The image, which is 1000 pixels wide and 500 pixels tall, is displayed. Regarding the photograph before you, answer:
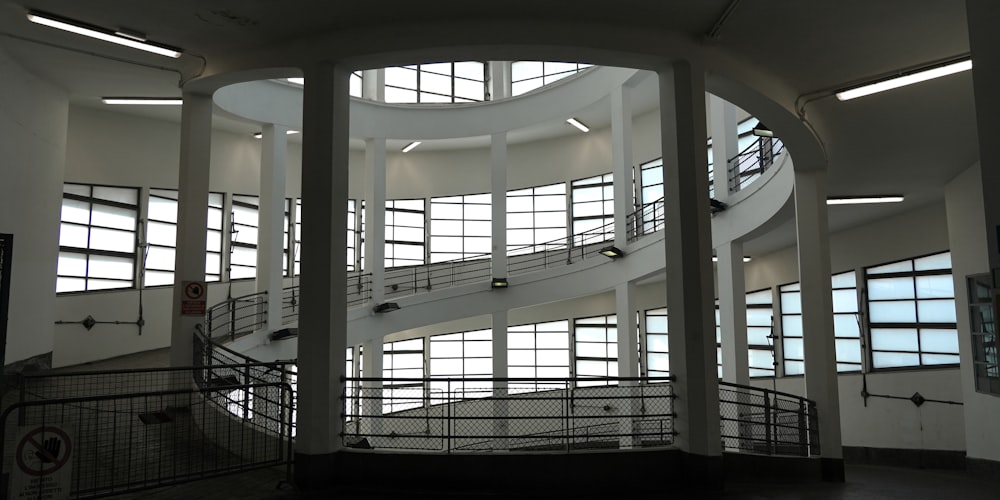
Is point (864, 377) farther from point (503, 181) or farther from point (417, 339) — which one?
point (417, 339)

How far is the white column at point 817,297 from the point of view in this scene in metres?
10.2

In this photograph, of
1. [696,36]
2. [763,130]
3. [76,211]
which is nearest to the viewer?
[696,36]

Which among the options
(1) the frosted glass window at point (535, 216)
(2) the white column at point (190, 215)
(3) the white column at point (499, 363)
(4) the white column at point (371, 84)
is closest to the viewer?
(2) the white column at point (190, 215)

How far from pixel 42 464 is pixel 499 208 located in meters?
11.7

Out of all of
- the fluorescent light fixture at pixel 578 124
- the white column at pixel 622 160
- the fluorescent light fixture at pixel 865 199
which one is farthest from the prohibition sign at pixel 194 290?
the fluorescent light fixture at pixel 578 124

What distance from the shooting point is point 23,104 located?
1020 cm

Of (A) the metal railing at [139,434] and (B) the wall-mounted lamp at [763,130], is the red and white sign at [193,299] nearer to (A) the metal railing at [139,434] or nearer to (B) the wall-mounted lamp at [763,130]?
(A) the metal railing at [139,434]

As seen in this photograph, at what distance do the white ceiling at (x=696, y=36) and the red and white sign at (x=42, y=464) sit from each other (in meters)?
4.22

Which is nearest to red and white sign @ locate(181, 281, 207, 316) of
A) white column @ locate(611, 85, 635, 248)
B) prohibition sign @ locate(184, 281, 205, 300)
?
prohibition sign @ locate(184, 281, 205, 300)

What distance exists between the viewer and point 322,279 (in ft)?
24.8

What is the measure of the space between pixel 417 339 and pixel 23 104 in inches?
508

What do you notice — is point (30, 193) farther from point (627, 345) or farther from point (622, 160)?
point (627, 345)

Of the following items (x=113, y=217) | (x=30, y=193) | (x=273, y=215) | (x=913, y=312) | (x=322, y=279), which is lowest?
(x=913, y=312)

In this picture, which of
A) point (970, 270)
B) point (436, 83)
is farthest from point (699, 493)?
point (436, 83)
